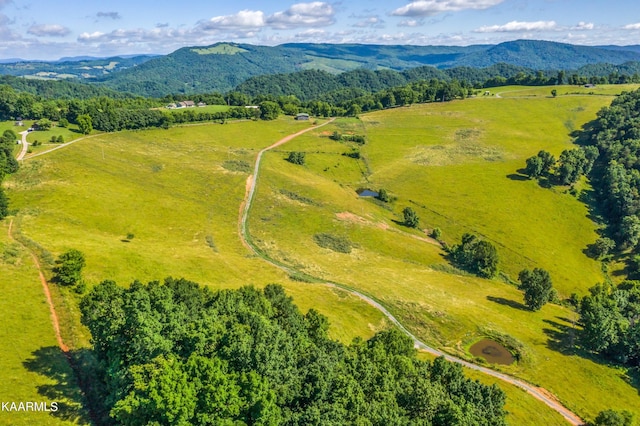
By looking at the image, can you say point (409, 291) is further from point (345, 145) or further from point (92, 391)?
point (345, 145)

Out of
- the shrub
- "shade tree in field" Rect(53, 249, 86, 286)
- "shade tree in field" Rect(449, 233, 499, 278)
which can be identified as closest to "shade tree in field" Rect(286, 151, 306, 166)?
the shrub

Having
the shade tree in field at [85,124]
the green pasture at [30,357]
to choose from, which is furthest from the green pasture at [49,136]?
the green pasture at [30,357]

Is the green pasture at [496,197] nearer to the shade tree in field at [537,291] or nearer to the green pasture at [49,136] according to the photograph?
the shade tree in field at [537,291]

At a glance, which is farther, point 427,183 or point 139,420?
point 427,183

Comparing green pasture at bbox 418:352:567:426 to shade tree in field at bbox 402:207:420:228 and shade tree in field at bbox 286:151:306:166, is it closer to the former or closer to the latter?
shade tree in field at bbox 402:207:420:228

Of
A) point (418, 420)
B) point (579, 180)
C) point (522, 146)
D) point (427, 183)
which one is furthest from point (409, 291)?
point (522, 146)
